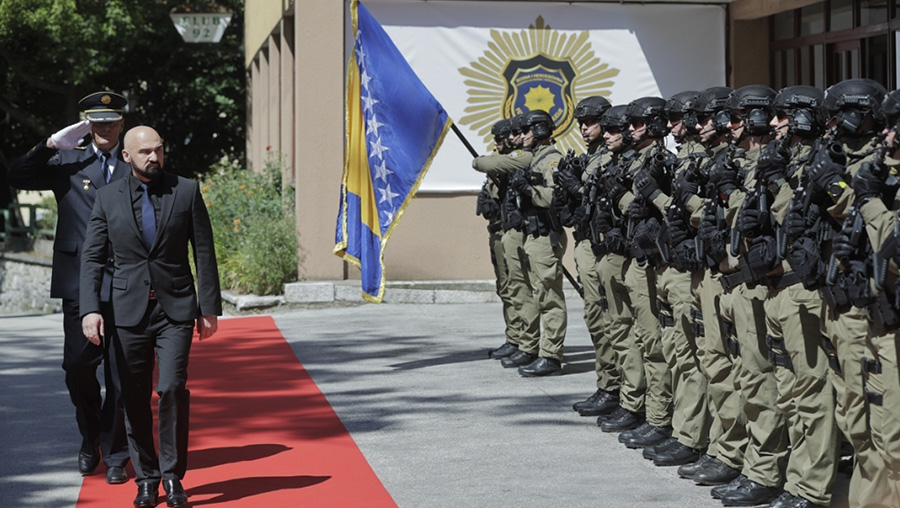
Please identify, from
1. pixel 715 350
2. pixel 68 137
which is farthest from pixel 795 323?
pixel 68 137

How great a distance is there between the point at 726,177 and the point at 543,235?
3670 millimetres

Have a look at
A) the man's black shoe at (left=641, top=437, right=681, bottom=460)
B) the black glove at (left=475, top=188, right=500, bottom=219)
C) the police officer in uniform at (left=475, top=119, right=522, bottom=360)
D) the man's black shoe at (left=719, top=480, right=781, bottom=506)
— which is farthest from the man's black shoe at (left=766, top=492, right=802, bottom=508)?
the black glove at (left=475, top=188, right=500, bottom=219)

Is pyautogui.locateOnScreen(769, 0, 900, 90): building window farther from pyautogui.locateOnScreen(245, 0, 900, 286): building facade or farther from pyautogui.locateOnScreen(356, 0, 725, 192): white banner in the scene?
pyautogui.locateOnScreen(356, 0, 725, 192): white banner

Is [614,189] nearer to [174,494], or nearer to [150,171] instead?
[150,171]

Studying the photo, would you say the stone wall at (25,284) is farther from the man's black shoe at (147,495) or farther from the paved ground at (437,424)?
the man's black shoe at (147,495)

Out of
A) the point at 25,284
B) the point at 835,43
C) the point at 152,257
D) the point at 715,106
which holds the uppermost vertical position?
the point at 835,43

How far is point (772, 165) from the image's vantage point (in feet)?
18.3

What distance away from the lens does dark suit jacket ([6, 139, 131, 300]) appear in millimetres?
6957

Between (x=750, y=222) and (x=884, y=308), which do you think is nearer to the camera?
(x=884, y=308)

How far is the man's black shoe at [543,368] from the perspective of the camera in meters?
9.78

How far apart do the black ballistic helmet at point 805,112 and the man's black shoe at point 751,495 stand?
5.59ft

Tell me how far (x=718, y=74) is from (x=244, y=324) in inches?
284

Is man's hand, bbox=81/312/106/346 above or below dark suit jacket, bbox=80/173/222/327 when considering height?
below

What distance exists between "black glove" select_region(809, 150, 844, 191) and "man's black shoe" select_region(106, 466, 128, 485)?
13.4 ft
